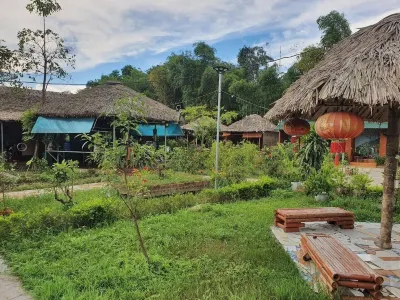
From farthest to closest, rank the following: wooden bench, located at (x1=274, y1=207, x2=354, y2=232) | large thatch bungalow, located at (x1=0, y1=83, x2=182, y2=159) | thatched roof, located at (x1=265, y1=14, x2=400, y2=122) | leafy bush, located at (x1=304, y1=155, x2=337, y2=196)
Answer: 1. large thatch bungalow, located at (x1=0, y1=83, x2=182, y2=159)
2. leafy bush, located at (x1=304, y1=155, x2=337, y2=196)
3. wooden bench, located at (x1=274, y1=207, x2=354, y2=232)
4. thatched roof, located at (x1=265, y1=14, x2=400, y2=122)

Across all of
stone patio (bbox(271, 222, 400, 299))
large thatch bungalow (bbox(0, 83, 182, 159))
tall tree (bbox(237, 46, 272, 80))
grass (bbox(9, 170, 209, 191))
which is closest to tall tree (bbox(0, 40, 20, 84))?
large thatch bungalow (bbox(0, 83, 182, 159))

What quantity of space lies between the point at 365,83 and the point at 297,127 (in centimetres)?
125

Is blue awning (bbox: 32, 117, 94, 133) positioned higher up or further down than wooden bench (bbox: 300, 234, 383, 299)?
higher up

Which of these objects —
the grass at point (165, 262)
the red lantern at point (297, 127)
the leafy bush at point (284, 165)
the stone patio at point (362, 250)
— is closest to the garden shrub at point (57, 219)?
the grass at point (165, 262)

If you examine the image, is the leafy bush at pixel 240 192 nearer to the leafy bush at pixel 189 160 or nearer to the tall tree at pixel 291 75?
the leafy bush at pixel 189 160

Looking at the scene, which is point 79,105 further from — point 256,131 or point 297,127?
point 297,127

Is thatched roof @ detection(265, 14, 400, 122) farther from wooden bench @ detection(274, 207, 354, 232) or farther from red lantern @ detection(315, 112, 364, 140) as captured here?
wooden bench @ detection(274, 207, 354, 232)

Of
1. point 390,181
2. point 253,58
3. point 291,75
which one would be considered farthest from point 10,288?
point 253,58

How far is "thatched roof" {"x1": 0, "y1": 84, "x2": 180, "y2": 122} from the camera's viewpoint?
15.7m

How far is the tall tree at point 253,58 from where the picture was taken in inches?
1475

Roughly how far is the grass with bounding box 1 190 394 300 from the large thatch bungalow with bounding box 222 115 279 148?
18.3m

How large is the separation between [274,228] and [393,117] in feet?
9.05

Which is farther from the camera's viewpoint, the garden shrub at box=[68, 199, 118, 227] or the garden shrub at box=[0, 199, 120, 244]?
the garden shrub at box=[68, 199, 118, 227]

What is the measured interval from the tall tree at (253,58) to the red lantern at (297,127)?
107 feet
